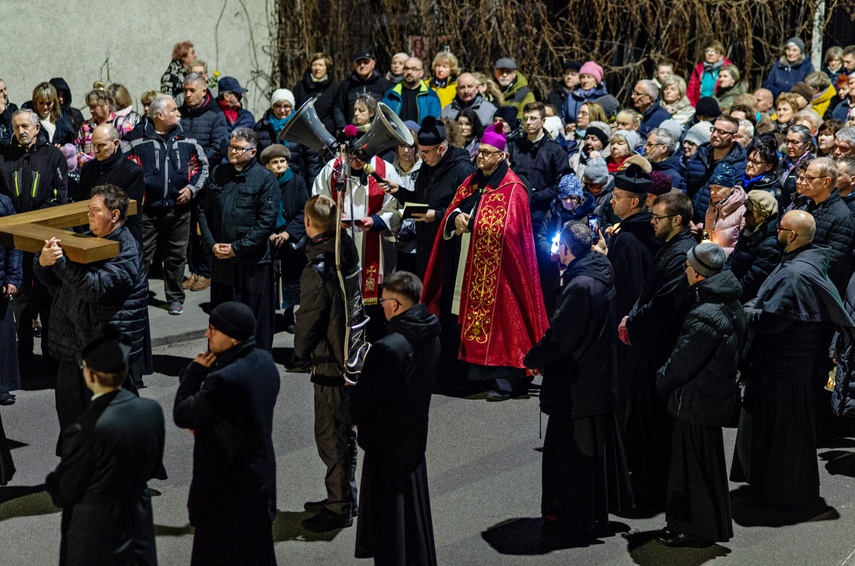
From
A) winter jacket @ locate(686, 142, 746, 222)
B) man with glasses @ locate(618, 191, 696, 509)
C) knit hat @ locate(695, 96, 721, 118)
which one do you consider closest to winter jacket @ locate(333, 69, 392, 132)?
knit hat @ locate(695, 96, 721, 118)

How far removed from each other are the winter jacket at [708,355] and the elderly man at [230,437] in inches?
96.4

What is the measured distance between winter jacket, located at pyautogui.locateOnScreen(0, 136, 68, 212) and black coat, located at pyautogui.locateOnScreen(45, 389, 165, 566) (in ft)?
19.7

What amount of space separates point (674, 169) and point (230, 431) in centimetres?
620

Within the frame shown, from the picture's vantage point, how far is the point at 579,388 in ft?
24.0

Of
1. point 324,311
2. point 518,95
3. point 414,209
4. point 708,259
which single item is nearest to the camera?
point 708,259

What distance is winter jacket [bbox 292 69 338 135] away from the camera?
49.1ft

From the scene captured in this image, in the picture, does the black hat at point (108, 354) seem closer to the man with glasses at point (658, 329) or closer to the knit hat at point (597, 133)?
the man with glasses at point (658, 329)

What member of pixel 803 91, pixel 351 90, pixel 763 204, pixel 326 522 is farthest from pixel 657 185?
pixel 351 90

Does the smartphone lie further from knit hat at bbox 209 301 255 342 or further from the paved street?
knit hat at bbox 209 301 255 342

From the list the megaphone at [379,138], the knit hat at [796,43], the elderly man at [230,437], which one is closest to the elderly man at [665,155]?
the megaphone at [379,138]

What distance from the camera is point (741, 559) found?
710 cm

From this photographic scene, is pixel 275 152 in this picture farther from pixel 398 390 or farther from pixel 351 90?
pixel 398 390

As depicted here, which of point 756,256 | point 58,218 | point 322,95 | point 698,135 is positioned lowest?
point 756,256

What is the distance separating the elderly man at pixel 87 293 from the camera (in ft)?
25.1
